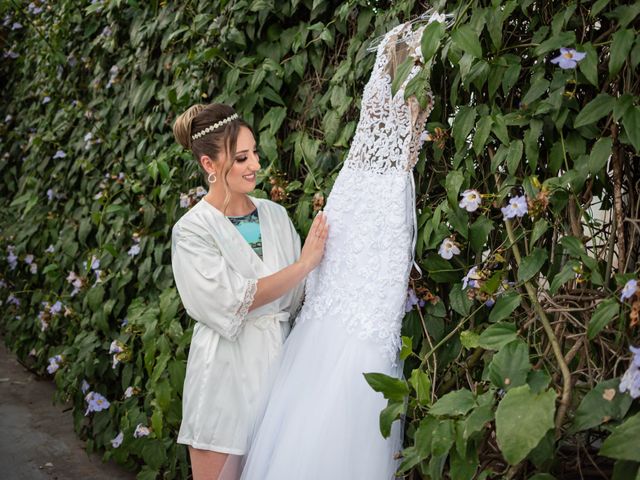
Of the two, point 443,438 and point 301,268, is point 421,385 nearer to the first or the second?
point 443,438

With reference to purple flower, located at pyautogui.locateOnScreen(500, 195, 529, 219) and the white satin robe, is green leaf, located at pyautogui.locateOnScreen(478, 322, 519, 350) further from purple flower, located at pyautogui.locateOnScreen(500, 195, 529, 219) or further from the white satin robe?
the white satin robe

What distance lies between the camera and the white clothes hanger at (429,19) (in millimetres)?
1595

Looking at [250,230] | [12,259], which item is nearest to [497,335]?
[250,230]

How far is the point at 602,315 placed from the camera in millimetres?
1304

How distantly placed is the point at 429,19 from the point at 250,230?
67 centimetres

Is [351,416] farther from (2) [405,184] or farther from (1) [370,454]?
(2) [405,184]

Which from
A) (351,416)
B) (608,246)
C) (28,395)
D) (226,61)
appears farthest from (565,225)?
(28,395)

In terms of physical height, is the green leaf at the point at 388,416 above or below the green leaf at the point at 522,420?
below

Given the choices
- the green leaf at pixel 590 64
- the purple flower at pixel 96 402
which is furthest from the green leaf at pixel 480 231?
the purple flower at pixel 96 402

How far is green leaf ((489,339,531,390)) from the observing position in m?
1.34

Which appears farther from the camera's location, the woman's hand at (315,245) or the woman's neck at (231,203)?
the woman's neck at (231,203)

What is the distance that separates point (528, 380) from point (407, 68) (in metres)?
0.70

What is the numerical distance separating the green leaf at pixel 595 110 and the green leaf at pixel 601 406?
461 mm

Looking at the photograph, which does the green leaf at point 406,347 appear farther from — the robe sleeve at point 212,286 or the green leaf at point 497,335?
the robe sleeve at point 212,286
